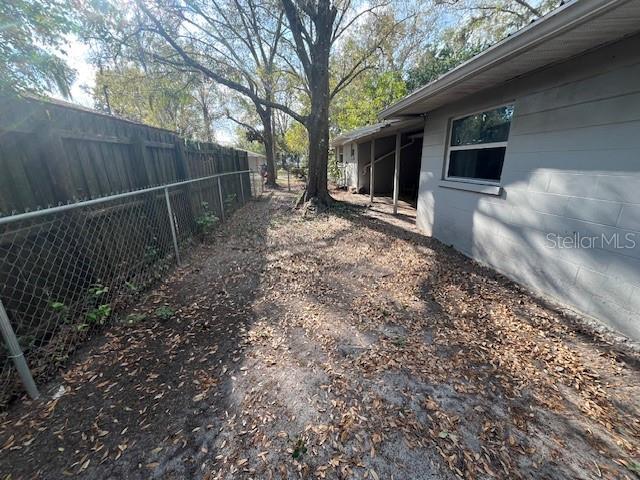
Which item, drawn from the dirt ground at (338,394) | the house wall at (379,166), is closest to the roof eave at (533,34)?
the dirt ground at (338,394)

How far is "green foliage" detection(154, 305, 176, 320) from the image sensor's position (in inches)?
116

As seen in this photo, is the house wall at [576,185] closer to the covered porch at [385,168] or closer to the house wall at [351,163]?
the covered porch at [385,168]

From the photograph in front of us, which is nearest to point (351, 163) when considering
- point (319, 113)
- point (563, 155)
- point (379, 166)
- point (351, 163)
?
point (351, 163)

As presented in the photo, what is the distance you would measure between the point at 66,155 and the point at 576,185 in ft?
17.5

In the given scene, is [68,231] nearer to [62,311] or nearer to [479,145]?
[62,311]

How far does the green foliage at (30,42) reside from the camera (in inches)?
84.4

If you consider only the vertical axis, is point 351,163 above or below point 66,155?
below

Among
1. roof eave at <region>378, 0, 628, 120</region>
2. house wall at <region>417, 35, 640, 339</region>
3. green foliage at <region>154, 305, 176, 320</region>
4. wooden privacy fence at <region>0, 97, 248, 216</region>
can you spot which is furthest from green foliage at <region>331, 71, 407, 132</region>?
green foliage at <region>154, 305, 176, 320</region>

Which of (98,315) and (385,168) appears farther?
(385,168)

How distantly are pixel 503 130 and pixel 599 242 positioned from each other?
2.03m

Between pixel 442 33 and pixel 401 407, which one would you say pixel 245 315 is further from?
pixel 442 33

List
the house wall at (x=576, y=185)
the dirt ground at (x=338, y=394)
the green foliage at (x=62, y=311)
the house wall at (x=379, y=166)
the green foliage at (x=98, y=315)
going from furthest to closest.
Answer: the house wall at (x=379, y=166)
the green foliage at (x=98, y=315)
the house wall at (x=576, y=185)
the green foliage at (x=62, y=311)
the dirt ground at (x=338, y=394)

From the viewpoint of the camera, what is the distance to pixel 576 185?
9.41 ft

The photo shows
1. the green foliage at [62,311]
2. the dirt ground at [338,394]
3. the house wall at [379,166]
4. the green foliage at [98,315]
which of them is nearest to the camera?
the dirt ground at [338,394]
